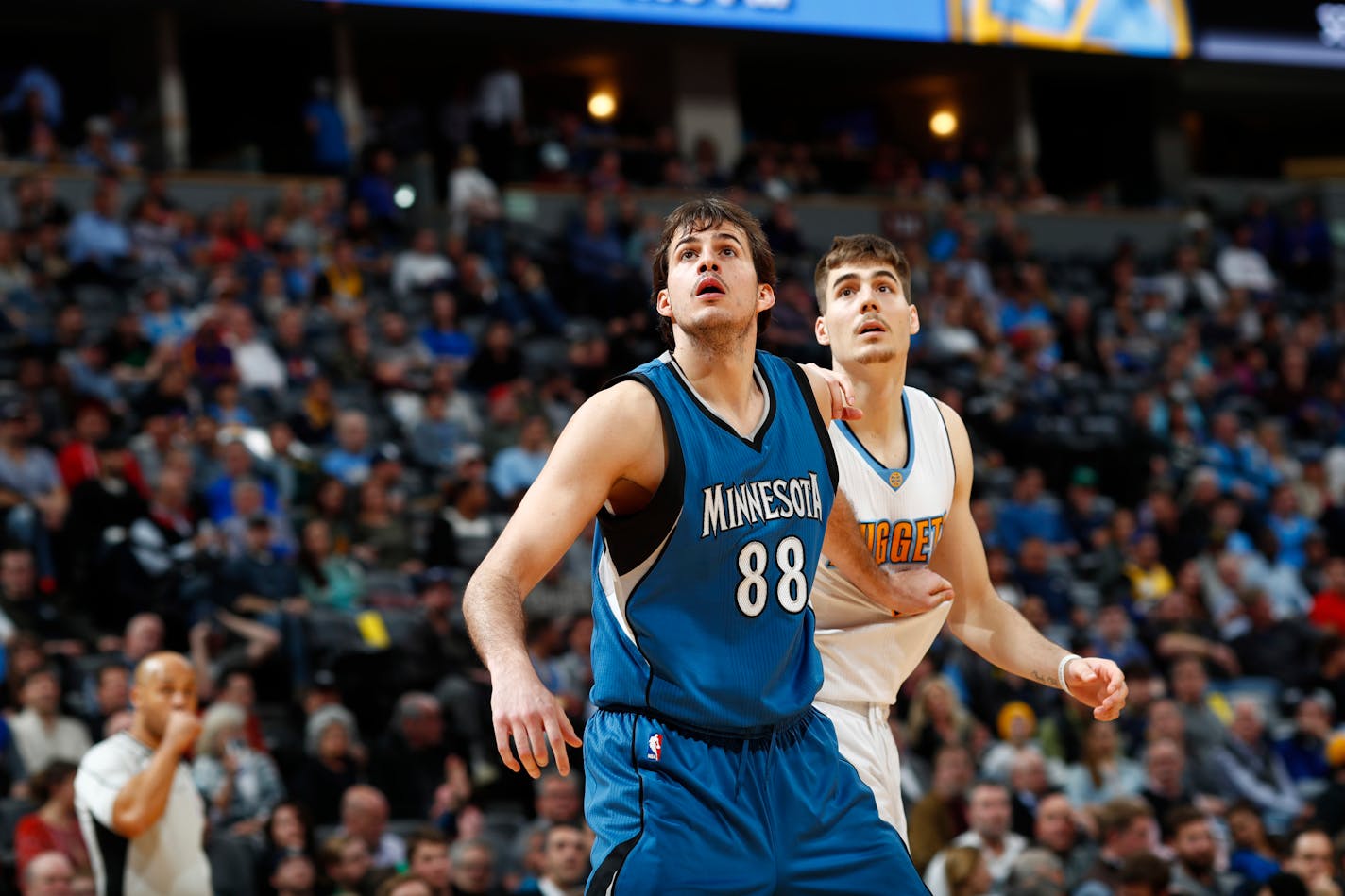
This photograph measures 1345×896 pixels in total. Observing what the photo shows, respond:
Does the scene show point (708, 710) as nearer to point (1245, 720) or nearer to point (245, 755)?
point (245, 755)

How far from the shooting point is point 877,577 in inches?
200

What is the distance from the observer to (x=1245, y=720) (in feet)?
39.1

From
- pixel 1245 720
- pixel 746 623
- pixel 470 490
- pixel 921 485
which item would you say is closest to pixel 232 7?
pixel 470 490

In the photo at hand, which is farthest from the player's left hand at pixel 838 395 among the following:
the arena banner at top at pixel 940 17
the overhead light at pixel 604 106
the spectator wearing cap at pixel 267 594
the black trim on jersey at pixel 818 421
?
the overhead light at pixel 604 106

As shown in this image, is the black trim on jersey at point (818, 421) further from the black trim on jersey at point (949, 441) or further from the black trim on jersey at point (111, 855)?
the black trim on jersey at point (111, 855)

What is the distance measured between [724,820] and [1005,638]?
4.94ft

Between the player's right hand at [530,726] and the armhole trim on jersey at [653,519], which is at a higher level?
the armhole trim on jersey at [653,519]

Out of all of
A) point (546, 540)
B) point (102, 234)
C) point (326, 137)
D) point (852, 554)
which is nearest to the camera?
point (546, 540)

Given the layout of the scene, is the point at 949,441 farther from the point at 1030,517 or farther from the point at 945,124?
the point at 945,124

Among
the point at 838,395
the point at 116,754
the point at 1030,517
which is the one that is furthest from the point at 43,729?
the point at 1030,517

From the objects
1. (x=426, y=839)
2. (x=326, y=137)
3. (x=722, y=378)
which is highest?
(x=326, y=137)

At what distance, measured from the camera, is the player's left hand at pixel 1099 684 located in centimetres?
488

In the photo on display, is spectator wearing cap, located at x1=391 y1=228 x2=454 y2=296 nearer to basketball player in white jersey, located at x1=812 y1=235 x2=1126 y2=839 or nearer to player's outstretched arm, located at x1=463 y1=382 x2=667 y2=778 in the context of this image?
basketball player in white jersey, located at x1=812 y1=235 x2=1126 y2=839

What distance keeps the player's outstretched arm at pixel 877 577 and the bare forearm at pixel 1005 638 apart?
312 millimetres
